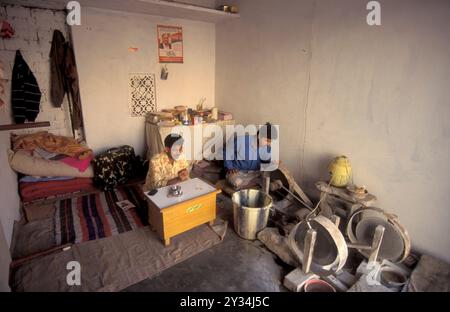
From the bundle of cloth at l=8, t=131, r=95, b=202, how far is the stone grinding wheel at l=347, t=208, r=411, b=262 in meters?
3.53

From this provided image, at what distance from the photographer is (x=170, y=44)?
4.36 meters

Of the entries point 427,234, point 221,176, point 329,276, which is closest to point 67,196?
point 221,176

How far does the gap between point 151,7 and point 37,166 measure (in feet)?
8.87

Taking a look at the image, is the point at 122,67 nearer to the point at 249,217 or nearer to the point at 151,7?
the point at 151,7

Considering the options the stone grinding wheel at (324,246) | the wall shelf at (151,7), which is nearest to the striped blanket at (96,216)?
the stone grinding wheel at (324,246)

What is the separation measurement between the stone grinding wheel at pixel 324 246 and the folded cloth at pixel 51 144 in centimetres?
310

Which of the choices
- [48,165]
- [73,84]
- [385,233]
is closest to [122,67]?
[73,84]

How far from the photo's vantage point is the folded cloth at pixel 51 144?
3357 mm

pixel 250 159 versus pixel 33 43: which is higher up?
pixel 33 43

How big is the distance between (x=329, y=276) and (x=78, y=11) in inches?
180

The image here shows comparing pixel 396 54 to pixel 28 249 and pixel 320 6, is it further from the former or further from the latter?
pixel 28 249

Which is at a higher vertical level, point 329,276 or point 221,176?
point 221,176

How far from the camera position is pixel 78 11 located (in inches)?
139

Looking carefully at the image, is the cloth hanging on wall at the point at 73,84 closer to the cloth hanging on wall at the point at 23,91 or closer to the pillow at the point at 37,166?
the cloth hanging on wall at the point at 23,91
